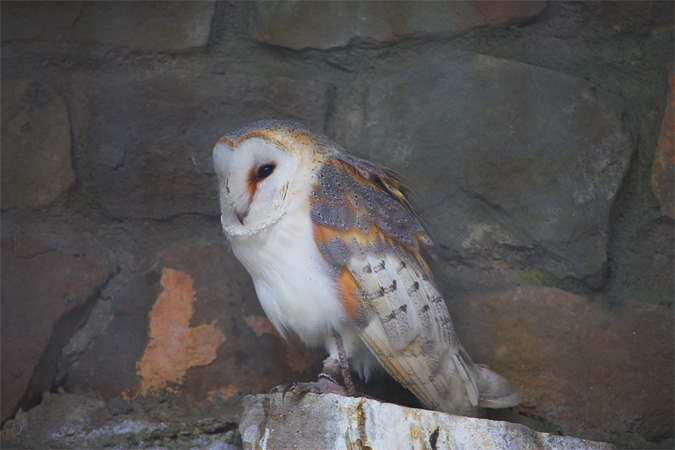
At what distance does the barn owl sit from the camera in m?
1.34

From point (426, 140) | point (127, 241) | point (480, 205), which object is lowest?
point (127, 241)

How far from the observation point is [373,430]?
1215 mm

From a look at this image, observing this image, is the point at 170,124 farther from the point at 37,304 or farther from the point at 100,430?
the point at 100,430

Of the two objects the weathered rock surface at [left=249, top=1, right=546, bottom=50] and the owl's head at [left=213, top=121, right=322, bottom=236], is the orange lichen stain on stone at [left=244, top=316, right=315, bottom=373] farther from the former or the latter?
the weathered rock surface at [left=249, top=1, right=546, bottom=50]

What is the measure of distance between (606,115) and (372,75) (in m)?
0.57

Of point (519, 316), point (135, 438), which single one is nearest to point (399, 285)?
point (519, 316)

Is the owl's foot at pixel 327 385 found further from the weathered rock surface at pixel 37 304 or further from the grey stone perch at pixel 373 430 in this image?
the weathered rock surface at pixel 37 304

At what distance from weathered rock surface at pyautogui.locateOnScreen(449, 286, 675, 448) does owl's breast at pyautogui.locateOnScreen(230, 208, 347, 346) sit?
1.25 ft

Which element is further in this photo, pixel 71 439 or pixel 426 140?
pixel 426 140

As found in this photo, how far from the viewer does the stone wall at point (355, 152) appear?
60.7 inches

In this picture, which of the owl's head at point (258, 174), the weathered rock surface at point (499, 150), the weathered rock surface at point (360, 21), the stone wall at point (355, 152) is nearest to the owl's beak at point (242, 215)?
the owl's head at point (258, 174)

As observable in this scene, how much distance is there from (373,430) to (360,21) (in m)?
1.00

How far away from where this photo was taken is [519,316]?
1.55 meters

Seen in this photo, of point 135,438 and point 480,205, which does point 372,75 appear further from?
point 135,438
